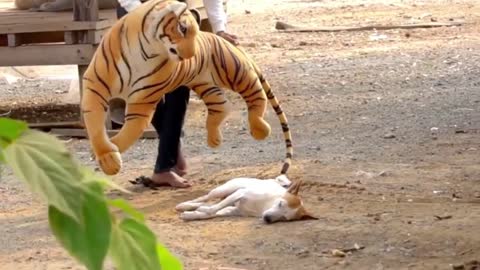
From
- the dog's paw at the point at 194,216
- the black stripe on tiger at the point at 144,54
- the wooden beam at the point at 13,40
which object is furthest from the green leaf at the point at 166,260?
the wooden beam at the point at 13,40

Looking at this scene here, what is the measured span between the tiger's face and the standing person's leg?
831mm

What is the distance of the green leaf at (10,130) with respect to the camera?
0.69 meters

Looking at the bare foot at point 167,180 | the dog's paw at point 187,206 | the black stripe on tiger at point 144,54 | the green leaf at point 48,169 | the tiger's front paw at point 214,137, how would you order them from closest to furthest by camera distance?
the green leaf at point 48,169, the black stripe on tiger at point 144,54, the dog's paw at point 187,206, the tiger's front paw at point 214,137, the bare foot at point 167,180

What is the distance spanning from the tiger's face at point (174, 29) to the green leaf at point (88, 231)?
488 cm

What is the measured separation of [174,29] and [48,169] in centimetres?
492

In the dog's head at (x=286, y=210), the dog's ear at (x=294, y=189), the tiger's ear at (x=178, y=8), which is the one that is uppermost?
the tiger's ear at (x=178, y=8)

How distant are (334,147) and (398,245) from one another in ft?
8.95

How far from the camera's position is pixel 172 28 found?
5.54 meters

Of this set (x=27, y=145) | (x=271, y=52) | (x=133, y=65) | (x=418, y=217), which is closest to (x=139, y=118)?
(x=133, y=65)

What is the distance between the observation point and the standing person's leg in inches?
255

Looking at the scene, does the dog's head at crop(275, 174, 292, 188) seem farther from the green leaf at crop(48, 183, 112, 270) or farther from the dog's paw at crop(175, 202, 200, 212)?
the green leaf at crop(48, 183, 112, 270)

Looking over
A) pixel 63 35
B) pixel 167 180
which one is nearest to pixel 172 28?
A: pixel 167 180

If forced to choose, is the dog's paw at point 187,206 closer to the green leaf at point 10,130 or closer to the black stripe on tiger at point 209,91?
the black stripe on tiger at point 209,91

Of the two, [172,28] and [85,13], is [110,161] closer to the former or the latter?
[172,28]
